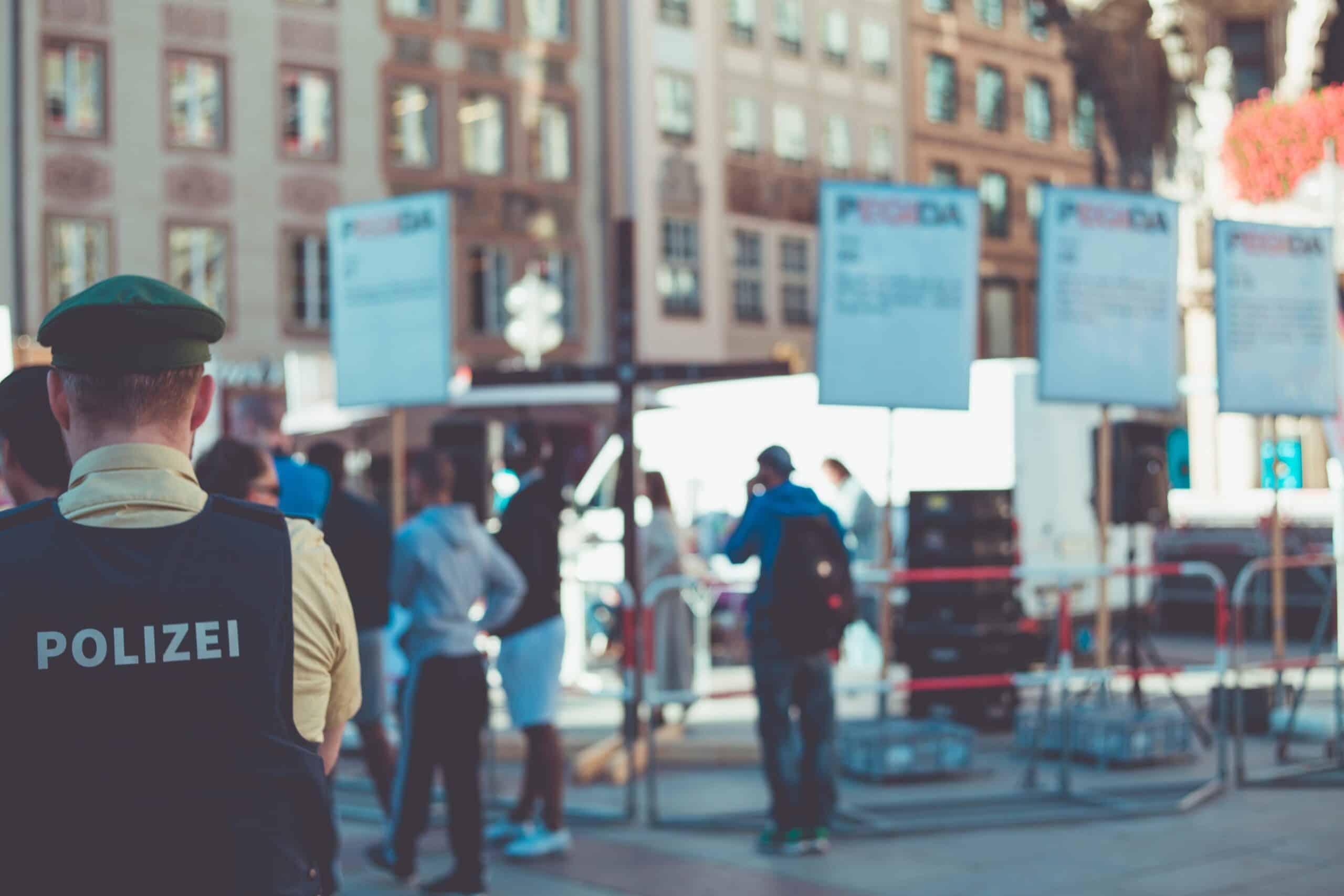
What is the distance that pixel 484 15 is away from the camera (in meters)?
34.0

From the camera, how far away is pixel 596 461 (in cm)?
1847

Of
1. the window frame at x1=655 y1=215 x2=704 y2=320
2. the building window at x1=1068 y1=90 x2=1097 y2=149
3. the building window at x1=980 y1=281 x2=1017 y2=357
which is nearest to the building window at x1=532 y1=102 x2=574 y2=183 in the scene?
the window frame at x1=655 y1=215 x2=704 y2=320

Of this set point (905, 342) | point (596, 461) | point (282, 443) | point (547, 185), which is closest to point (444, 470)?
point (282, 443)

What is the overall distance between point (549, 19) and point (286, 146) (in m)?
6.43

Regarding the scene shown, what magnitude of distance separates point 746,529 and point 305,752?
18.8 feet

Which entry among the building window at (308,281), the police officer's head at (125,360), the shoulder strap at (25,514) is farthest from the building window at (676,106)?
the shoulder strap at (25,514)

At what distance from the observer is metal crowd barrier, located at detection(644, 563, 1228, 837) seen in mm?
8852

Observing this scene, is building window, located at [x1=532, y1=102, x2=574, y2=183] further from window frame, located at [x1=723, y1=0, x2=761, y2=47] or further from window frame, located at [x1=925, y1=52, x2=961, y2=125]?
window frame, located at [x1=925, y1=52, x2=961, y2=125]

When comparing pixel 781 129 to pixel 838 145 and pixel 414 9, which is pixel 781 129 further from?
pixel 414 9

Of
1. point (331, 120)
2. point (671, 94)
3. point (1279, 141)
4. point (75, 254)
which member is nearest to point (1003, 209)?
point (671, 94)

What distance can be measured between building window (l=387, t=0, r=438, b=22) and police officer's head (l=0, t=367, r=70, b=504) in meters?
30.3

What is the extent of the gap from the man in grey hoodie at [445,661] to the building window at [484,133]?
2671cm

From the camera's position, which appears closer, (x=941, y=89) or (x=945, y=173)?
(x=945, y=173)

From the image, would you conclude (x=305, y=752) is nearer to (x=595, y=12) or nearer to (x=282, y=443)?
(x=282, y=443)
